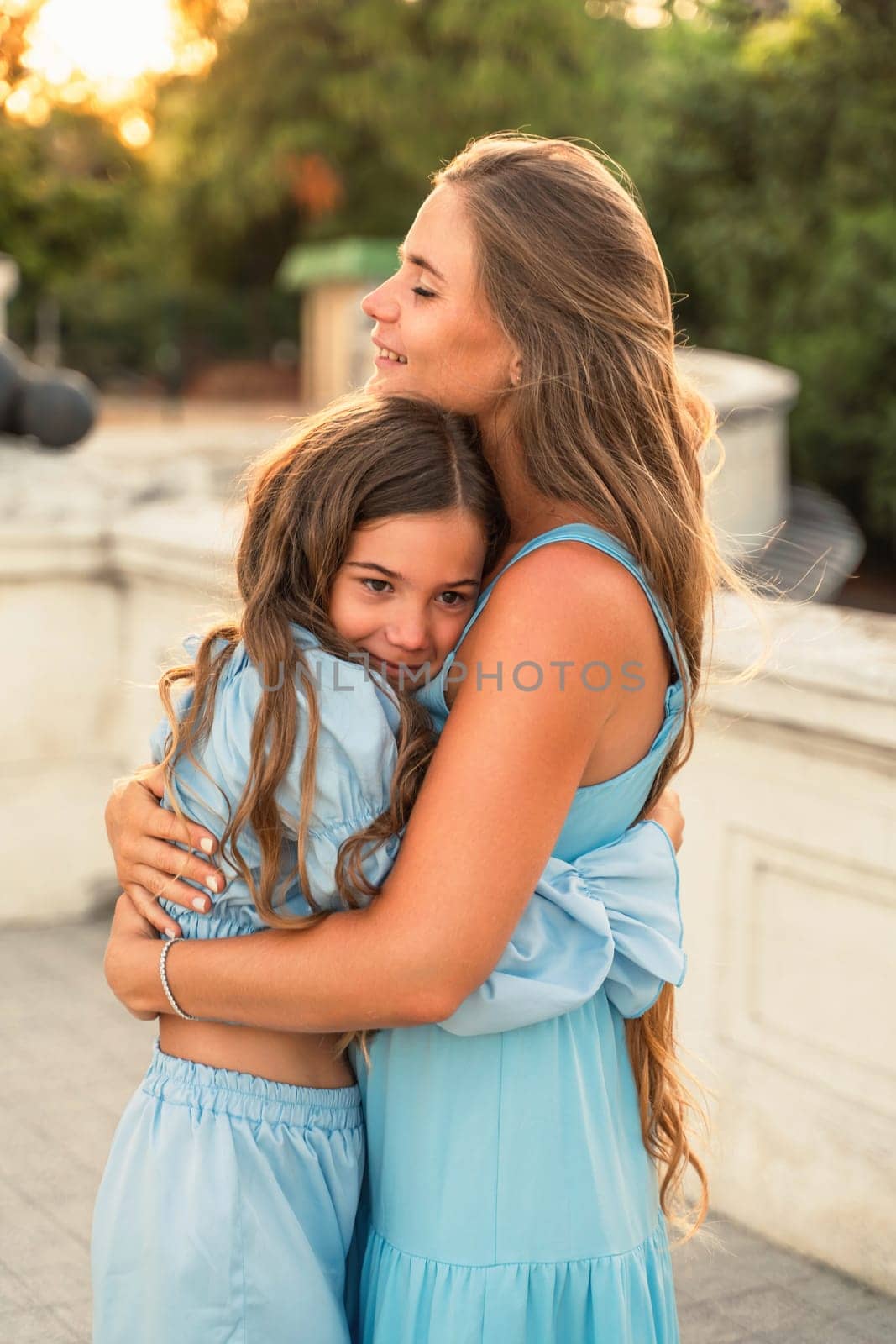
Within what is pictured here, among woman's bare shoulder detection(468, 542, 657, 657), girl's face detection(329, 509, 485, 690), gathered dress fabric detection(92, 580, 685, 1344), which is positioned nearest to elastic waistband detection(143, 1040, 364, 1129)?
gathered dress fabric detection(92, 580, 685, 1344)

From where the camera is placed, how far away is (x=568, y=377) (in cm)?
183

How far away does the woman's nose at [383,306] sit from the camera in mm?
2022

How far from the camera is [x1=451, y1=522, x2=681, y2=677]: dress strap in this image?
1.78 metres

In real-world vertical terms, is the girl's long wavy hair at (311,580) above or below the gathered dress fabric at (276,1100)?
above

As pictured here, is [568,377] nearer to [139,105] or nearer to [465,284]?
[465,284]

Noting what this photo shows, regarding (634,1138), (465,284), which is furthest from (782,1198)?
(465,284)

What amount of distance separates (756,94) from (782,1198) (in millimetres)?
22580

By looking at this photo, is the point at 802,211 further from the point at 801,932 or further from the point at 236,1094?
the point at 236,1094

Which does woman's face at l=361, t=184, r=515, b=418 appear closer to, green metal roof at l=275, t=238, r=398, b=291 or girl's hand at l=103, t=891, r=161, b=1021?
girl's hand at l=103, t=891, r=161, b=1021

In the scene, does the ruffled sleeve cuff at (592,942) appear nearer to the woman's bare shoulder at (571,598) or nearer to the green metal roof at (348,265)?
the woman's bare shoulder at (571,598)

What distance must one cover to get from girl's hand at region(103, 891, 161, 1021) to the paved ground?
1.31 feet

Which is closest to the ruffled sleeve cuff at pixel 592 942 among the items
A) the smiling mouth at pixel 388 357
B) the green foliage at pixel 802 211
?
the smiling mouth at pixel 388 357

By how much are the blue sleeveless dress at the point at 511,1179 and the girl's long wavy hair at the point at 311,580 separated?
5.3 inches

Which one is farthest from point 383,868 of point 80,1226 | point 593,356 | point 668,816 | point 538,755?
Result: point 80,1226
